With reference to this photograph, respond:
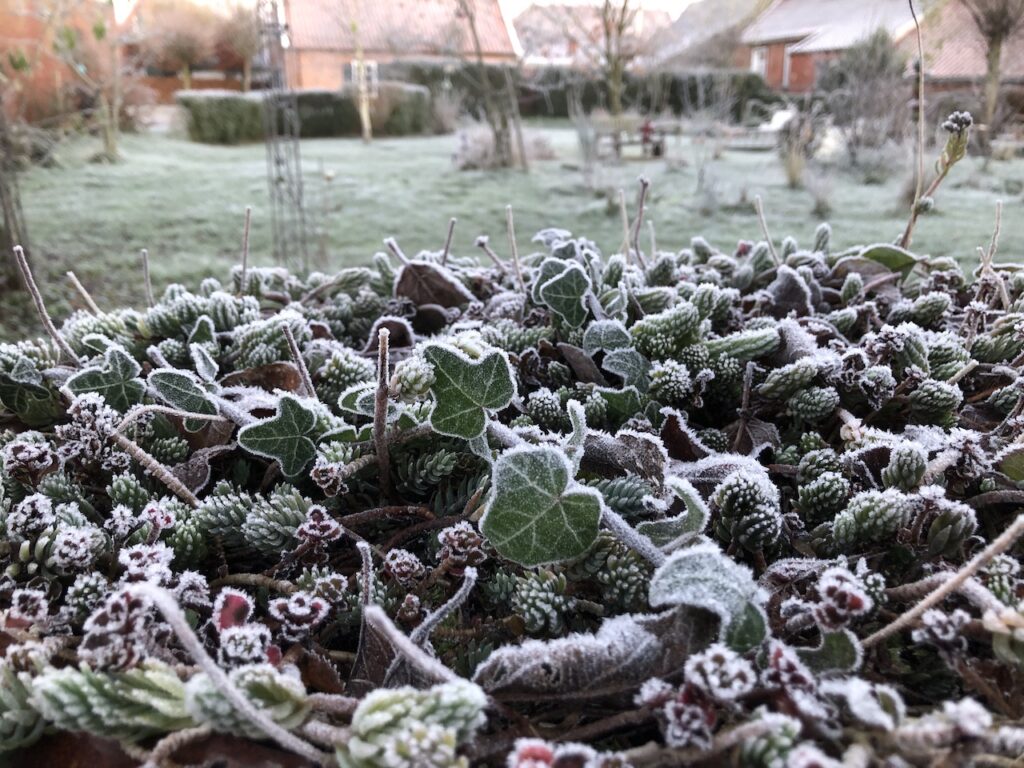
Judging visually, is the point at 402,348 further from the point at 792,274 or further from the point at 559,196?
the point at 559,196

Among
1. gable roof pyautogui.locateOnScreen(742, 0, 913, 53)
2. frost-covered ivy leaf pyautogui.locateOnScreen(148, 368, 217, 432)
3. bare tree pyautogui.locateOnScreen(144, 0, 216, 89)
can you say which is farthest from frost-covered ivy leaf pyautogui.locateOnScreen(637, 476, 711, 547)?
bare tree pyautogui.locateOnScreen(144, 0, 216, 89)

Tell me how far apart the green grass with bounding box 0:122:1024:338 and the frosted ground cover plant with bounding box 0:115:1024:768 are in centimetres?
348

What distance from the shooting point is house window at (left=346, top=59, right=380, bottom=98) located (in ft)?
41.1

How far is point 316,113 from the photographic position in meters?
12.6

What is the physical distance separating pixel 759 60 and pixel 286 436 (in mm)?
17667

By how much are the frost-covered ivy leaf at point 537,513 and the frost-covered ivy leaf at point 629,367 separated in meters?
0.23

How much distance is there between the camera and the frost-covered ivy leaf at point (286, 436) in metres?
0.52

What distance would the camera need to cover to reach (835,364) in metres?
0.60

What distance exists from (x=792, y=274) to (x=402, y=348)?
42cm

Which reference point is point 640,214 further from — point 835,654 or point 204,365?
point 835,654

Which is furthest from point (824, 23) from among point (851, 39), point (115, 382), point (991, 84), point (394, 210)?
point (115, 382)

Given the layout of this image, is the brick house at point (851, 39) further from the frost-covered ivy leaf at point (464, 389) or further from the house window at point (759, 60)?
the frost-covered ivy leaf at point (464, 389)

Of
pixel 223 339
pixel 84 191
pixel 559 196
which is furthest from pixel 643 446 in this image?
pixel 84 191

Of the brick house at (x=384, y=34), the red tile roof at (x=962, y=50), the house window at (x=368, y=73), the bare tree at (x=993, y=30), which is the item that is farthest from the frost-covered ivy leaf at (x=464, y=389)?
the house window at (x=368, y=73)
